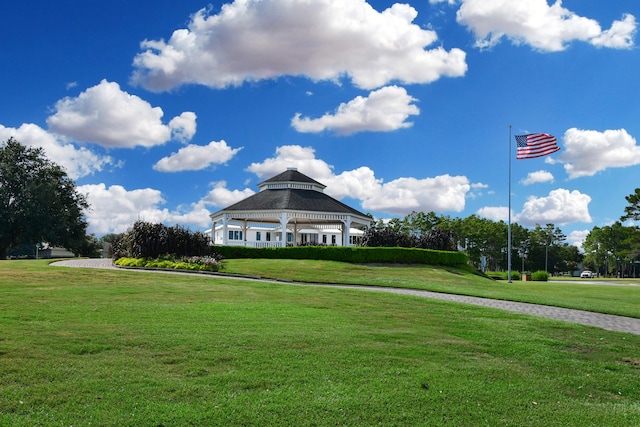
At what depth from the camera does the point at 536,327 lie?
1219 cm

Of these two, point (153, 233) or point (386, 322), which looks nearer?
point (386, 322)

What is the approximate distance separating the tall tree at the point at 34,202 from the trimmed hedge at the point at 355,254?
929 inches

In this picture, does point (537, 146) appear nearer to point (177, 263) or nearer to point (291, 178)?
point (291, 178)

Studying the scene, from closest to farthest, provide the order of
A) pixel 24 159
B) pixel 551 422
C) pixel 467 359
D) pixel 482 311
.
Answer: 1. pixel 551 422
2. pixel 467 359
3. pixel 482 311
4. pixel 24 159

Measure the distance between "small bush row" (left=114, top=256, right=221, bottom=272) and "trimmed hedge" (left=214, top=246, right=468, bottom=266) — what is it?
6.38 metres

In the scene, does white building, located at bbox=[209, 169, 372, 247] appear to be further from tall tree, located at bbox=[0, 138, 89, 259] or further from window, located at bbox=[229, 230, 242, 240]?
tall tree, located at bbox=[0, 138, 89, 259]

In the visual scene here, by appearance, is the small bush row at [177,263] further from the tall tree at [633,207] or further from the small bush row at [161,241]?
the tall tree at [633,207]

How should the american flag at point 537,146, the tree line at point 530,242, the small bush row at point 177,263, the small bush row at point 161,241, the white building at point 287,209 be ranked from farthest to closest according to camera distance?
the tree line at point 530,242 < the white building at point 287,209 < the american flag at point 537,146 < the small bush row at point 161,241 < the small bush row at point 177,263

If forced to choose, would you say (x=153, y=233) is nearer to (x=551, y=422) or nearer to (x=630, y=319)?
(x=630, y=319)

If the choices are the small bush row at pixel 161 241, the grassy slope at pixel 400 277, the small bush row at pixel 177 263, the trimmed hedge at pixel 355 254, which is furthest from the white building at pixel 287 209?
the small bush row at pixel 177 263

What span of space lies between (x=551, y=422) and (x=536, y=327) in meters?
6.30

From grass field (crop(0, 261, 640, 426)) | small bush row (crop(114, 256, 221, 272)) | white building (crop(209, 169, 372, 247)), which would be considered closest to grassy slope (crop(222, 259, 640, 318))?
small bush row (crop(114, 256, 221, 272))

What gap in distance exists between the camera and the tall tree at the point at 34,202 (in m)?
48.3

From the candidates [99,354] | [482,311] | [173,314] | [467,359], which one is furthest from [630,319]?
[99,354]
